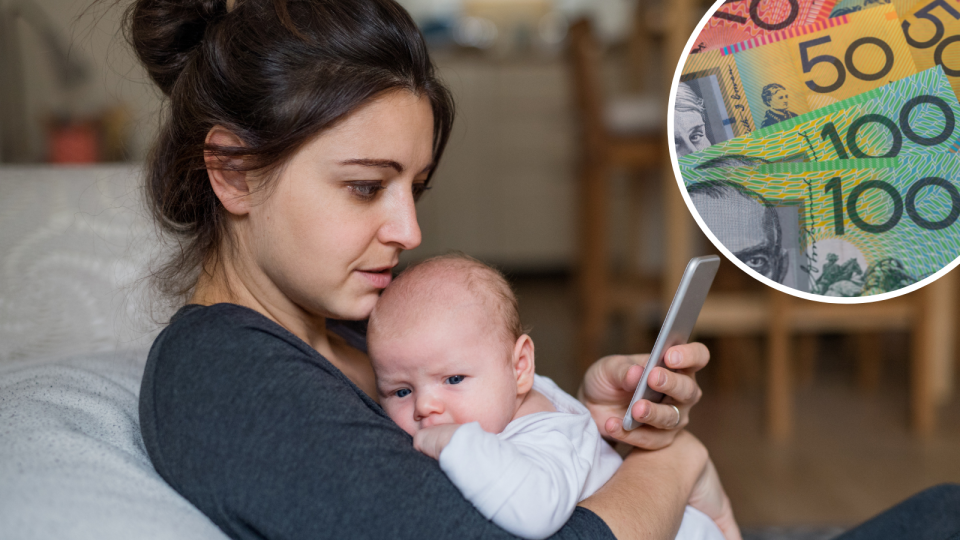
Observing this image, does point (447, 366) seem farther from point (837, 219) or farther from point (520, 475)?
point (837, 219)

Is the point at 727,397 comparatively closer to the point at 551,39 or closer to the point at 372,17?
the point at 372,17

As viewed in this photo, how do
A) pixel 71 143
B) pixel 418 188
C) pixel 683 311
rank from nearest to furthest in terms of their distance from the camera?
pixel 683 311, pixel 418 188, pixel 71 143

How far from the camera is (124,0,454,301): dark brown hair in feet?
2.54

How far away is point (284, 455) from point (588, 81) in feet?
7.59

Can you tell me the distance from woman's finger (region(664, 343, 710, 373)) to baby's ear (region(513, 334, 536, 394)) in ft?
0.59

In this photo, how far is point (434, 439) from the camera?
2.32 feet

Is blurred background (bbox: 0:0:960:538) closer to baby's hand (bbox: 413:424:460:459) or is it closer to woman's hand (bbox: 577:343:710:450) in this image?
woman's hand (bbox: 577:343:710:450)

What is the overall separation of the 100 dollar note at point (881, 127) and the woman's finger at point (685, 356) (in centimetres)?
22

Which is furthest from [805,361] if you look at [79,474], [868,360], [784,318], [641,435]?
[79,474]

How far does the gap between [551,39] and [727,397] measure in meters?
3.33

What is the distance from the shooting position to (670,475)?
0.85 m

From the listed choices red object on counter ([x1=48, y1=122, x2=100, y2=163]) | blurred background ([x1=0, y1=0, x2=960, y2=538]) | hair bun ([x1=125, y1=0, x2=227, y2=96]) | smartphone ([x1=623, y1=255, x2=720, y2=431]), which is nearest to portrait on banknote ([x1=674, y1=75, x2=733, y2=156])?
smartphone ([x1=623, y1=255, x2=720, y2=431])

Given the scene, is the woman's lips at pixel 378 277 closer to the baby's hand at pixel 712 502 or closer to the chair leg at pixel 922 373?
the baby's hand at pixel 712 502

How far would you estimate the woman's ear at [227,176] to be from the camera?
0.81 m
